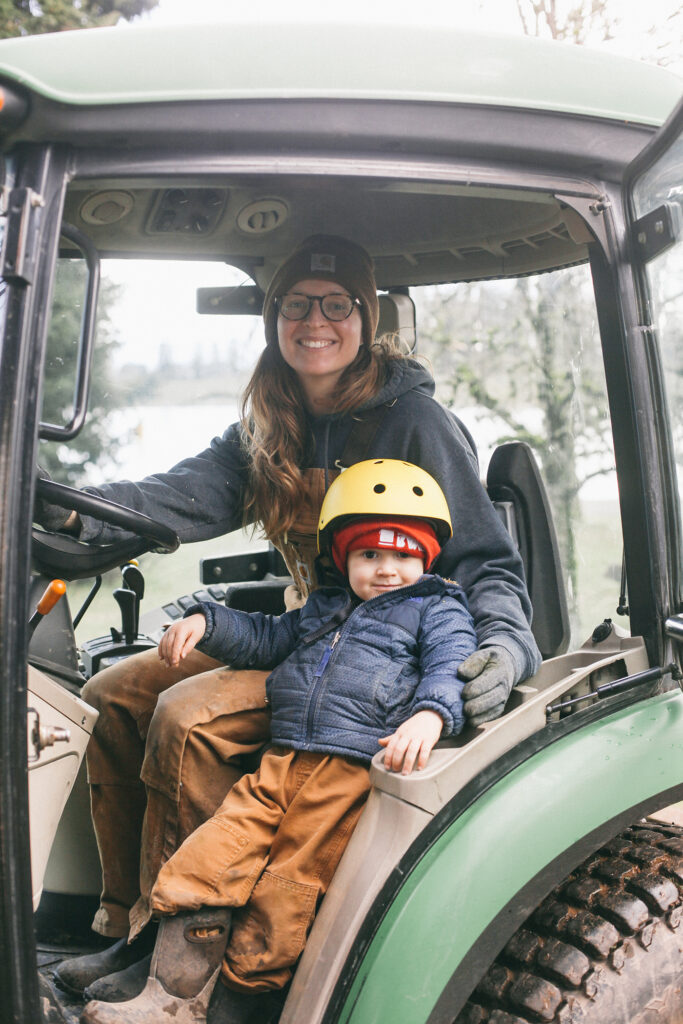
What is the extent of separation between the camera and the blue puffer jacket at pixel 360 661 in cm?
184

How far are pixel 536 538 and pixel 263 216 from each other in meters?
1.08

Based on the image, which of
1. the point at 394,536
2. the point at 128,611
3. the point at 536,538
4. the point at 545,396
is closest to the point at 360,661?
the point at 394,536

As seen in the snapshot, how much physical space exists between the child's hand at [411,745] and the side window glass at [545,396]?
2602mm

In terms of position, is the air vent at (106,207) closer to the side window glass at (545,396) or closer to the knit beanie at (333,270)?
the knit beanie at (333,270)

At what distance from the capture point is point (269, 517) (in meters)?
2.38

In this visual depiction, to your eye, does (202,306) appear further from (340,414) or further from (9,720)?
(9,720)

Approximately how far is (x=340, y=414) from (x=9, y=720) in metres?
1.16

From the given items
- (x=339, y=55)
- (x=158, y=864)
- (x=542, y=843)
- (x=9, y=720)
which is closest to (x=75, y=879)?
(x=158, y=864)

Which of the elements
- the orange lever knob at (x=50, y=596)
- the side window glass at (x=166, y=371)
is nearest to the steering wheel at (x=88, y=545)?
the orange lever knob at (x=50, y=596)

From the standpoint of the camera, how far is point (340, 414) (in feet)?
7.75

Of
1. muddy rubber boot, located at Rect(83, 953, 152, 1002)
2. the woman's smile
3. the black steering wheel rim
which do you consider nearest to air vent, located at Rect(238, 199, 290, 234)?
the woman's smile

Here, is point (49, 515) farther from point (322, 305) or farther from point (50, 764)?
point (322, 305)

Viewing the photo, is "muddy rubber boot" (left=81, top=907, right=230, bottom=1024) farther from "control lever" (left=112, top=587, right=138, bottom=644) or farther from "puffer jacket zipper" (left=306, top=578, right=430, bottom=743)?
"control lever" (left=112, top=587, right=138, bottom=644)

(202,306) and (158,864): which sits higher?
(202,306)
